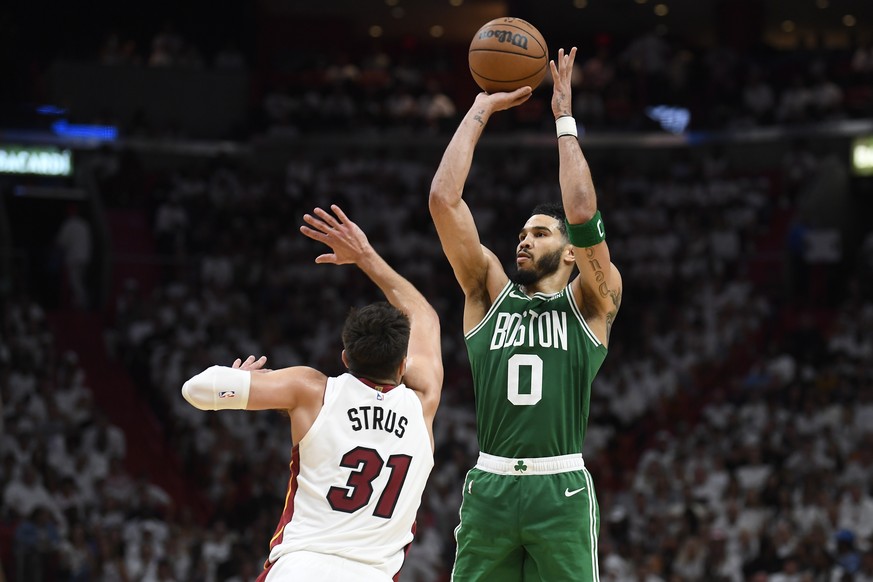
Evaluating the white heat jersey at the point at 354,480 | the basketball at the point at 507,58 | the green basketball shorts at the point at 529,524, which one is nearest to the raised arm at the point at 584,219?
the basketball at the point at 507,58

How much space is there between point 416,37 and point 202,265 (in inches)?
483

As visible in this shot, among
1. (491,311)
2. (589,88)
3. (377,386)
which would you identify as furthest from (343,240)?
(589,88)

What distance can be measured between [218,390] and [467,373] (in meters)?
16.0

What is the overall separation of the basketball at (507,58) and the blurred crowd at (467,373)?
878 centimetres

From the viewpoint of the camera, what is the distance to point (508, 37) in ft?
22.9

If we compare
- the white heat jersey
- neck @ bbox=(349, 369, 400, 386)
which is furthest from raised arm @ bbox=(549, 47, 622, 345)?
the white heat jersey

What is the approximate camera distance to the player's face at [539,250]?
261 inches

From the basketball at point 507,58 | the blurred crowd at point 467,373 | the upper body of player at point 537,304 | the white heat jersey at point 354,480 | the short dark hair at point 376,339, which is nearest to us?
the white heat jersey at point 354,480

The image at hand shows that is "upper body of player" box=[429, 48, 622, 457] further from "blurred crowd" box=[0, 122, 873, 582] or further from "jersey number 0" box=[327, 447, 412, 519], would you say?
"blurred crowd" box=[0, 122, 873, 582]

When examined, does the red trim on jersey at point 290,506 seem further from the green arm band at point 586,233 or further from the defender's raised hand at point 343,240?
the green arm band at point 586,233

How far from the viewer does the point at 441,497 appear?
1741 cm

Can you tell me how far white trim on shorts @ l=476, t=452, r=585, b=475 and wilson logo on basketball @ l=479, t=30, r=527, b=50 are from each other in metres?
2.24

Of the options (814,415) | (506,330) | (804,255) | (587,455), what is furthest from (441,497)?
(506,330)

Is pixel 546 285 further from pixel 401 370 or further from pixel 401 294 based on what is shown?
pixel 401 370
